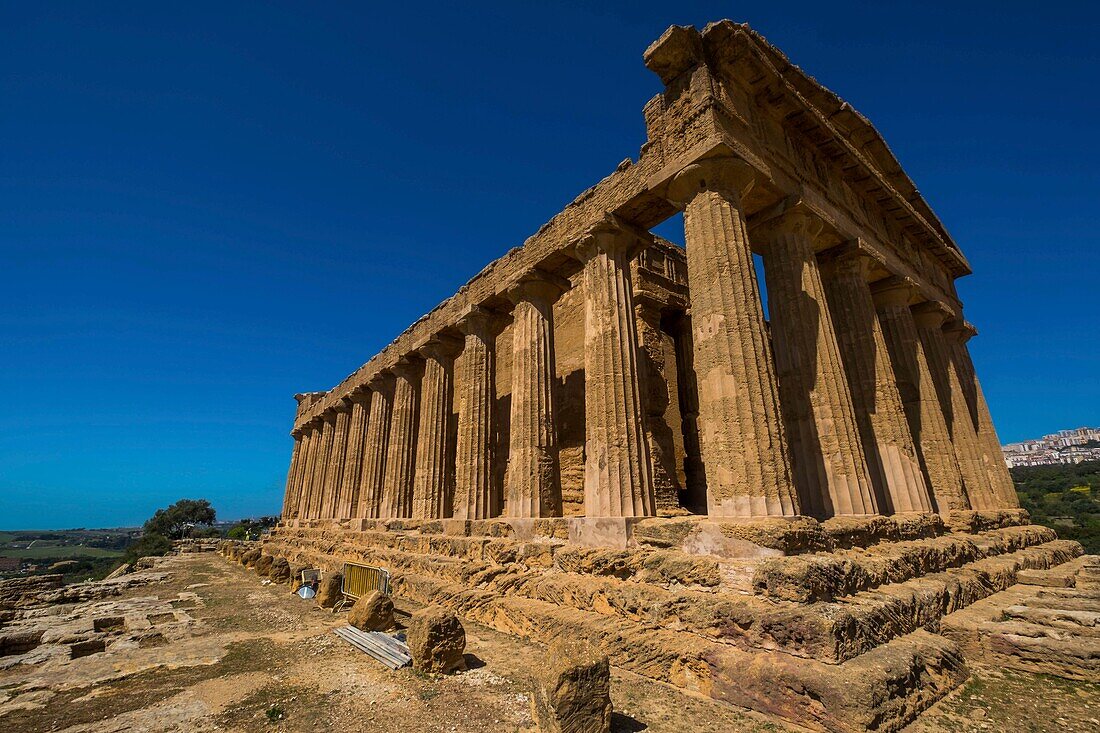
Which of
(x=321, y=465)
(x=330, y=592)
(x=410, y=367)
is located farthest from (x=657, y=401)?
(x=321, y=465)

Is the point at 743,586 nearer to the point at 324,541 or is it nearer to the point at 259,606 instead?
the point at 259,606

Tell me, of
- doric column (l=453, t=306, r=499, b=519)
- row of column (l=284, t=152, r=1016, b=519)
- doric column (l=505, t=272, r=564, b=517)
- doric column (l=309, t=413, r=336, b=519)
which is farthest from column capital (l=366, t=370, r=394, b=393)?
doric column (l=505, t=272, r=564, b=517)

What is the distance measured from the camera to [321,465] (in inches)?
1070

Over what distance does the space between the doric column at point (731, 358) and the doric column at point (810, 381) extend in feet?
5.78

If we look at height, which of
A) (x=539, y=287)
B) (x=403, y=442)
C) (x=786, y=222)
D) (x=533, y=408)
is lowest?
→ (x=533, y=408)

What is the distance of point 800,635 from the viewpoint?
4.55 meters

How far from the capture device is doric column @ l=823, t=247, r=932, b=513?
374 inches

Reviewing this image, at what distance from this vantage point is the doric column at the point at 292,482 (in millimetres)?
30812

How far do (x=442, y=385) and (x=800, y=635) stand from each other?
13.5 m

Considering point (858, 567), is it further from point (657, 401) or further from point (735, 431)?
point (657, 401)

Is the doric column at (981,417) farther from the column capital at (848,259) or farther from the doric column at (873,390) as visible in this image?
the column capital at (848,259)

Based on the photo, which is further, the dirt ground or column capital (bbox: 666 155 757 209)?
Answer: column capital (bbox: 666 155 757 209)

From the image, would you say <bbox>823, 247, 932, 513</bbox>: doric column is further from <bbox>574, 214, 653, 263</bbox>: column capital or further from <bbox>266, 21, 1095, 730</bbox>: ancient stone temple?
<bbox>574, 214, 653, 263</bbox>: column capital

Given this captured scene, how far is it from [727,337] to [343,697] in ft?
21.4
